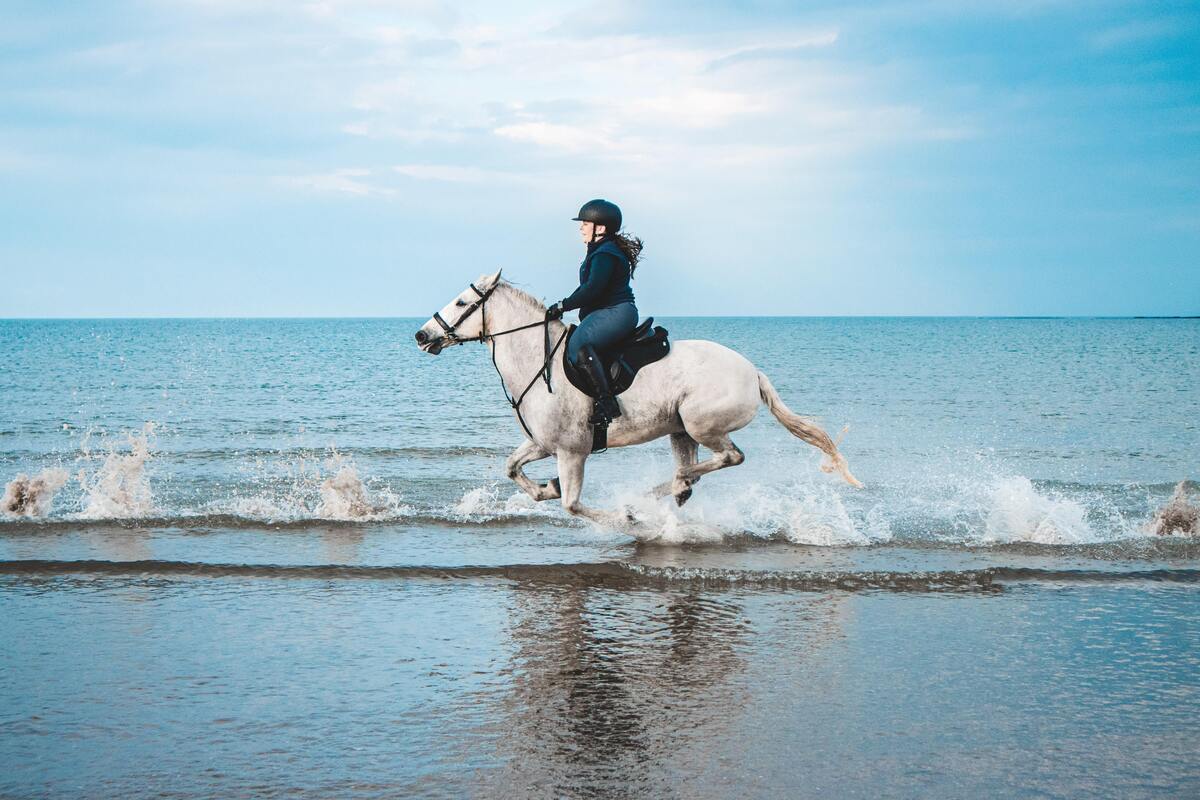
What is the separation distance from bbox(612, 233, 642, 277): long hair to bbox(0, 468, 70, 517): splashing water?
23.5 ft

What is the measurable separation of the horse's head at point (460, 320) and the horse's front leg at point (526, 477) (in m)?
1.18

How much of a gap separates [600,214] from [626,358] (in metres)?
1.29

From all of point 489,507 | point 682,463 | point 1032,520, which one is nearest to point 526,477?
point 682,463

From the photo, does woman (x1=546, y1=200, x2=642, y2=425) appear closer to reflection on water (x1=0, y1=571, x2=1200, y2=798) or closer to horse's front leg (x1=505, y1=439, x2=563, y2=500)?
horse's front leg (x1=505, y1=439, x2=563, y2=500)

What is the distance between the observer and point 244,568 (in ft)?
28.4

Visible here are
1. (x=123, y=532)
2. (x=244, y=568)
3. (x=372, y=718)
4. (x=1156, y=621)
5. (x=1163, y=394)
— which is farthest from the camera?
(x=1163, y=394)

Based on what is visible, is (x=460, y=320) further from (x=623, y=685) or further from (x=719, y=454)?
(x=623, y=685)

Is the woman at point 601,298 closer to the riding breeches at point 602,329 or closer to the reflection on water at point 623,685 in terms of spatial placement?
the riding breeches at point 602,329

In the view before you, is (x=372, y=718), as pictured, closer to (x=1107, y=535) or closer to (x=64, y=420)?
(x=1107, y=535)

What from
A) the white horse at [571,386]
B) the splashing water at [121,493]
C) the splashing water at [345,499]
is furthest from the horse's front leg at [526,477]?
the splashing water at [121,493]

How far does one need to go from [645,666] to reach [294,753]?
6.81 ft

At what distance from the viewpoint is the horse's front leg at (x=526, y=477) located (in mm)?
9828

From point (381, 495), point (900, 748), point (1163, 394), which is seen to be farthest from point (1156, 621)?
point (1163, 394)

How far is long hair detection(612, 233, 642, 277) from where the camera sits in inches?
366
